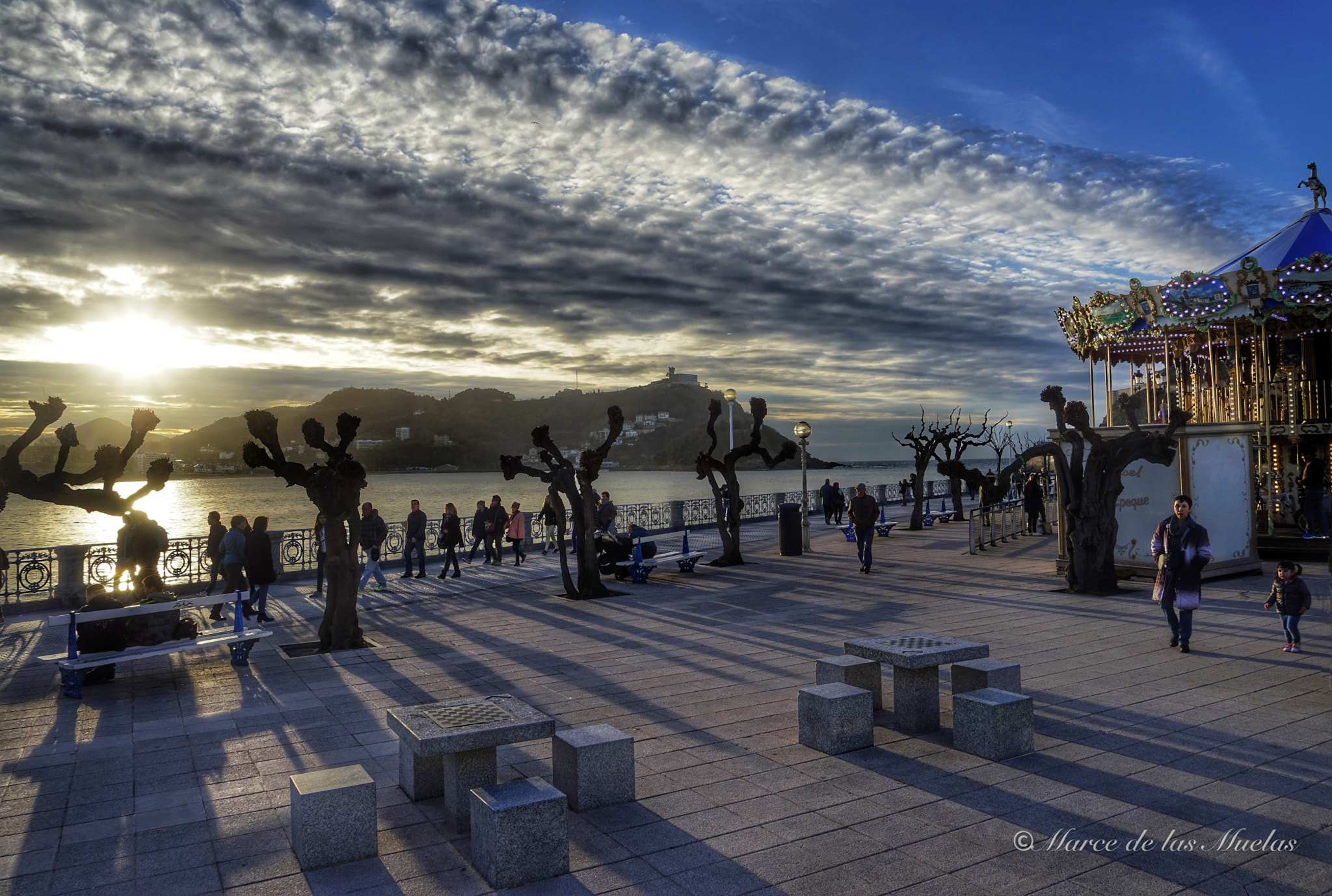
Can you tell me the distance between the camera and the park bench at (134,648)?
923 centimetres

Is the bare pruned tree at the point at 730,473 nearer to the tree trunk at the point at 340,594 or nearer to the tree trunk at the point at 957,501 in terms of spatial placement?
the tree trunk at the point at 340,594

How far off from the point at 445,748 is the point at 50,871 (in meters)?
2.39

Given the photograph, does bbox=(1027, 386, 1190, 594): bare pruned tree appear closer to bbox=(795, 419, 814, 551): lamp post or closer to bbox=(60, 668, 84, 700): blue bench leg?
bbox=(795, 419, 814, 551): lamp post

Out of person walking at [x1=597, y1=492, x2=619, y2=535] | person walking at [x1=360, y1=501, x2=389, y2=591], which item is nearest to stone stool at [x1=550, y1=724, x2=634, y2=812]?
person walking at [x1=360, y1=501, x2=389, y2=591]

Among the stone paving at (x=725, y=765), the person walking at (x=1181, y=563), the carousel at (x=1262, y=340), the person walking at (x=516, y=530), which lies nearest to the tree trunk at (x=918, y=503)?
the carousel at (x=1262, y=340)

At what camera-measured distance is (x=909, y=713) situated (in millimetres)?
7312

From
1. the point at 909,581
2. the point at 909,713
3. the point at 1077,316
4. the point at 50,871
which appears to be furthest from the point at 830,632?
the point at 1077,316

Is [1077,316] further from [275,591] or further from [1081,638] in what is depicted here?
[275,591]

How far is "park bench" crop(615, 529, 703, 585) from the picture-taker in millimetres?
18156

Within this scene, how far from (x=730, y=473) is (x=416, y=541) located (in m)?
7.76

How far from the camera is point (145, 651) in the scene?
31.8ft

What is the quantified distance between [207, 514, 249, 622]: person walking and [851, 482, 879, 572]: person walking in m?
11.6

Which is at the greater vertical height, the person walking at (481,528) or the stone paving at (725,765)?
the person walking at (481,528)

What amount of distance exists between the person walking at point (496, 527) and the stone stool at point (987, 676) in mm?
15032
